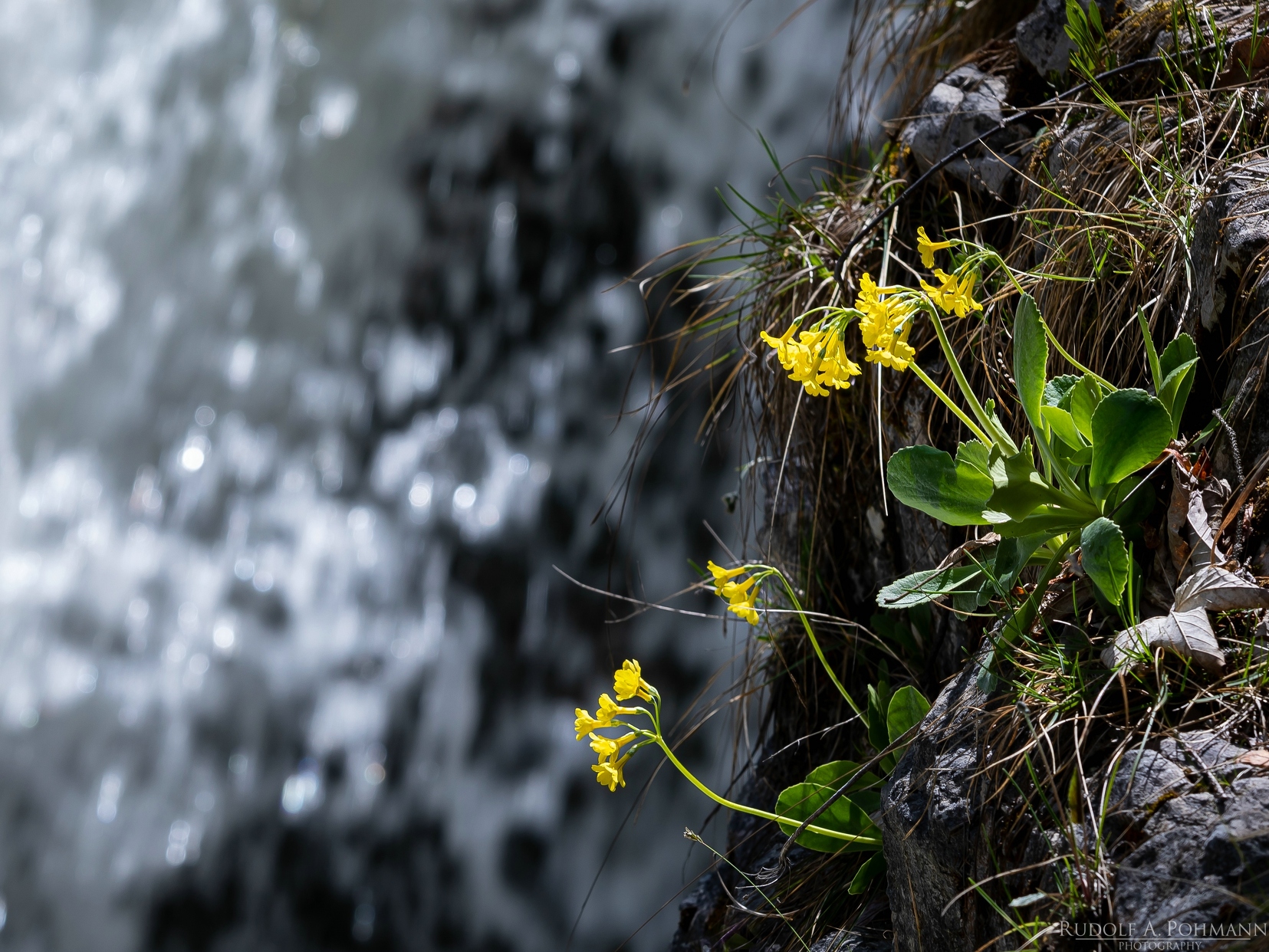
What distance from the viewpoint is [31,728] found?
3.78 m

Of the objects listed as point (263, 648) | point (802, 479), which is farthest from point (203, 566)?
point (802, 479)

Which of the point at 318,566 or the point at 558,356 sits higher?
the point at 558,356

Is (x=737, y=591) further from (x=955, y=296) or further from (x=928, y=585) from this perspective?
(x=955, y=296)

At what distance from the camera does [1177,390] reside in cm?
107

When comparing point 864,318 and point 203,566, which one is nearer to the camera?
point 864,318

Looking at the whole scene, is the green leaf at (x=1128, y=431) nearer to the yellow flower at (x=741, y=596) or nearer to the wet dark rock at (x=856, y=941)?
the yellow flower at (x=741, y=596)

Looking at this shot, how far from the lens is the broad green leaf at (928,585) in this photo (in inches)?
47.6

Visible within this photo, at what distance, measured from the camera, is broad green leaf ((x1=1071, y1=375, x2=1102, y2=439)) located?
1123 millimetres

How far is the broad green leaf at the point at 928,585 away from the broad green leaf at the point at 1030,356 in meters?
0.21

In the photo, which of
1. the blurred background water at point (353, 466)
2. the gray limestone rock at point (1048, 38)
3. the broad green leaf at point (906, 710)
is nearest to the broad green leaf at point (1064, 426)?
the broad green leaf at point (906, 710)

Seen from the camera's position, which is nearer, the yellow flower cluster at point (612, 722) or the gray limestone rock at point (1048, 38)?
the yellow flower cluster at point (612, 722)

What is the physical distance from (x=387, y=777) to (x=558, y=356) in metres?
1.71

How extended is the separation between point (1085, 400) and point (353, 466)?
10.7 ft

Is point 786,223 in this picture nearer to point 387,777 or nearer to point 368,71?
point 387,777
